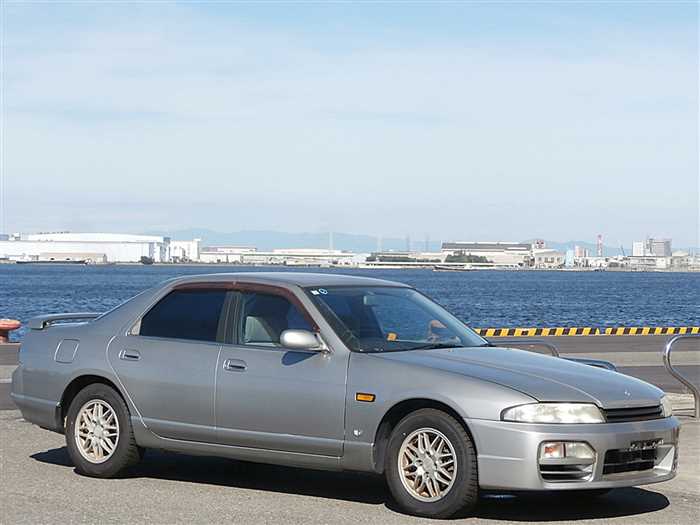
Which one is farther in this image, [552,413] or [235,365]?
[235,365]

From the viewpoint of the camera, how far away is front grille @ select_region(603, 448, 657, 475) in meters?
7.97

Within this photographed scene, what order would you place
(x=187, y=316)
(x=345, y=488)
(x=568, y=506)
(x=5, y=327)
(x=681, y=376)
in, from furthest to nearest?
(x=5, y=327)
(x=681, y=376)
(x=187, y=316)
(x=345, y=488)
(x=568, y=506)

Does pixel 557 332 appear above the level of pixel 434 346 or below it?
below

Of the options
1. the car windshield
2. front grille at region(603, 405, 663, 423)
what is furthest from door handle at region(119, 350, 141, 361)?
front grille at region(603, 405, 663, 423)

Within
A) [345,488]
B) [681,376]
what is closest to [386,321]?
[345,488]

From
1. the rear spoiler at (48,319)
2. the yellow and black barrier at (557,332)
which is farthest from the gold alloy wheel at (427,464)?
the yellow and black barrier at (557,332)

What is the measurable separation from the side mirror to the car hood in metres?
0.46

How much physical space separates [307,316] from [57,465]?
8.88 feet

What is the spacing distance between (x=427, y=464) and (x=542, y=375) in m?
0.94

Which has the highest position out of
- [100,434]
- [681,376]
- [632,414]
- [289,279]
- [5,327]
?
[289,279]

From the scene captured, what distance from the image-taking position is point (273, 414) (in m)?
8.89

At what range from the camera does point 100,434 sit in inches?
384

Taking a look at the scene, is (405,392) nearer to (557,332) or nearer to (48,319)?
A: (48,319)

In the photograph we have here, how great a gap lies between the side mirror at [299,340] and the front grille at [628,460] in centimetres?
209
